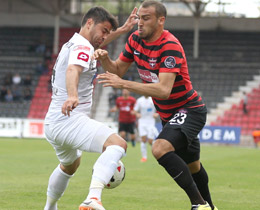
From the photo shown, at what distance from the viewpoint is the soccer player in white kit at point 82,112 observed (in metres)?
5.66

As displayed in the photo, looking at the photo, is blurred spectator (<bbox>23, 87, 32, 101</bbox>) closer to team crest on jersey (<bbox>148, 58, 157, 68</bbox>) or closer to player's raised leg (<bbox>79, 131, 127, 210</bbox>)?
team crest on jersey (<bbox>148, 58, 157, 68</bbox>)

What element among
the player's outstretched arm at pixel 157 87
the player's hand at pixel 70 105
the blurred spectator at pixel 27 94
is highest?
the player's outstretched arm at pixel 157 87

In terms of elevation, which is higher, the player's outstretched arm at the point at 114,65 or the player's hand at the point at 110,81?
the player's hand at the point at 110,81

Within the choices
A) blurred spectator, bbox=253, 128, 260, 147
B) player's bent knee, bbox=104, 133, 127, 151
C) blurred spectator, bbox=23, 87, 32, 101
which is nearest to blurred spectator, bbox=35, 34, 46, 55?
blurred spectator, bbox=23, 87, 32, 101

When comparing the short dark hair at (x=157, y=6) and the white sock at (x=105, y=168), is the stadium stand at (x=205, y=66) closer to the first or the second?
the short dark hair at (x=157, y=6)

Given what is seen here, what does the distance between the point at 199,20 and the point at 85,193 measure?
95.5 ft

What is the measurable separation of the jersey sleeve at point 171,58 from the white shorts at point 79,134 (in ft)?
3.16

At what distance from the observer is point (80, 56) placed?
592 cm

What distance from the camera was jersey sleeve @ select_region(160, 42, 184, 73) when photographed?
20.8ft

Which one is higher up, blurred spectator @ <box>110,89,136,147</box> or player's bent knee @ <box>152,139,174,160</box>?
player's bent knee @ <box>152,139,174,160</box>

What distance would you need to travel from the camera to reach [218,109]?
31062mm

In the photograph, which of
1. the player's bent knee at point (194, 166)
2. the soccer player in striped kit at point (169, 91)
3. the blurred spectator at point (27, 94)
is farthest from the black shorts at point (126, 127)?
the soccer player in striped kit at point (169, 91)

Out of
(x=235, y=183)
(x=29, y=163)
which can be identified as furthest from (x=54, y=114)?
Result: (x=29, y=163)

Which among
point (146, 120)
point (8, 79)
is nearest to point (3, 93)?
point (8, 79)
